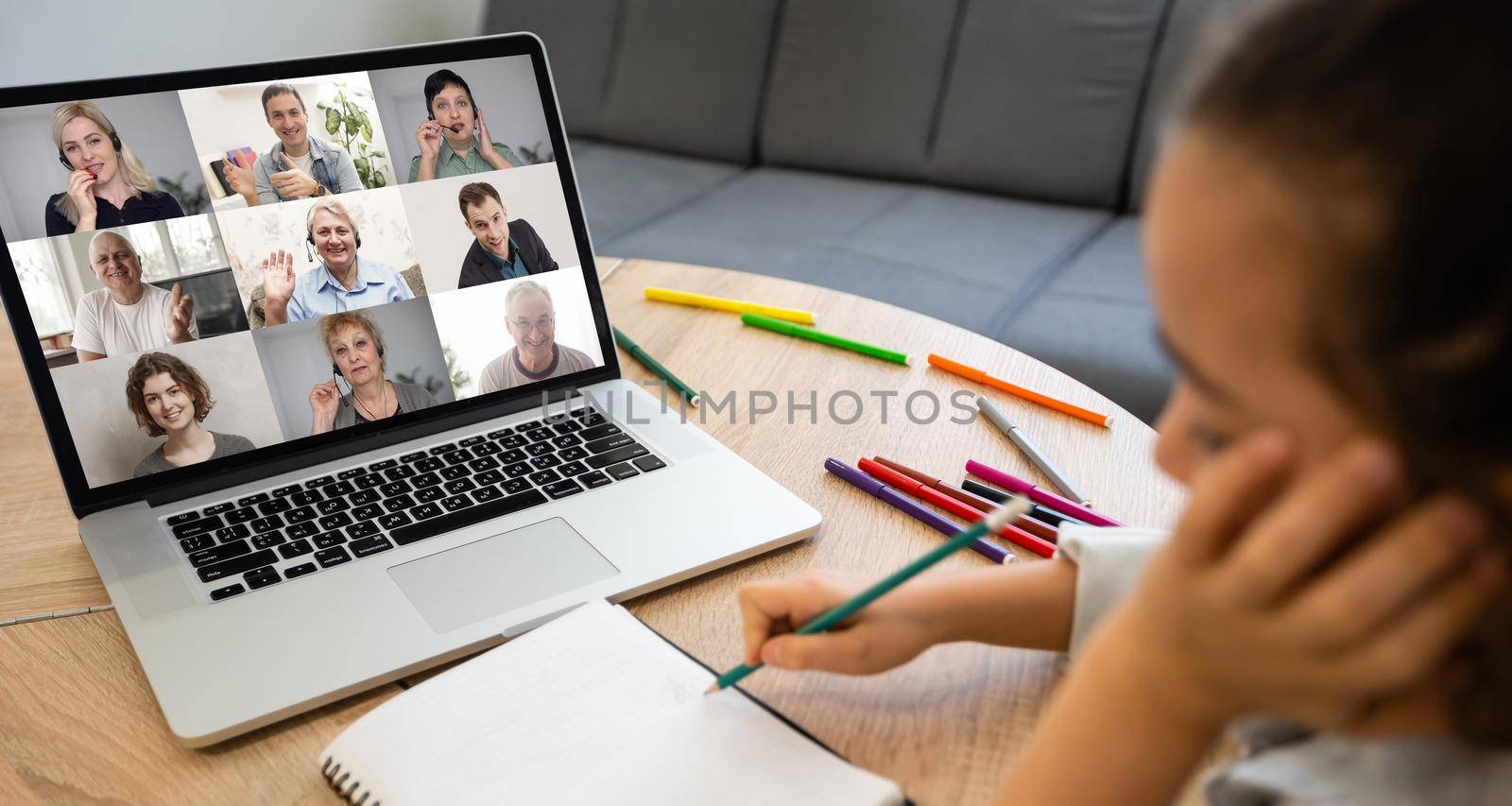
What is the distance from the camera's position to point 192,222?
77cm

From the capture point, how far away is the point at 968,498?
757 mm

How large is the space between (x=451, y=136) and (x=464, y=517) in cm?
31

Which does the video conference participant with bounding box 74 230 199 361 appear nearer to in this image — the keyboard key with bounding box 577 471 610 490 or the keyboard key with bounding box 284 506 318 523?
the keyboard key with bounding box 284 506 318 523

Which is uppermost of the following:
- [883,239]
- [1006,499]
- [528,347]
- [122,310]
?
[122,310]

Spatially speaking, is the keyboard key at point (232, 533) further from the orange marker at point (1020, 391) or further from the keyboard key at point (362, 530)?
the orange marker at point (1020, 391)

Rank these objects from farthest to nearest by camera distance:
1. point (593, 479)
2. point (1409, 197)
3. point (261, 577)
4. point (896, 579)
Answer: point (593, 479) < point (261, 577) < point (896, 579) < point (1409, 197)

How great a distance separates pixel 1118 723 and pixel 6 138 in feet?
2.47

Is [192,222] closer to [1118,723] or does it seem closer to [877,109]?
[1118,723]

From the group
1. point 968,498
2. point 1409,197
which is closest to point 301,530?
point 968,498

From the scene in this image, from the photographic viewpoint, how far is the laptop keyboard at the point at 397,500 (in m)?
0.69

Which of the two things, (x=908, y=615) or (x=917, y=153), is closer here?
(x=908, y=615)

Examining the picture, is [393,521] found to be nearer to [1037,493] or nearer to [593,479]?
[593,479]

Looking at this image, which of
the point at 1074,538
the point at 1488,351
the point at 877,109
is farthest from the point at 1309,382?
the point at 877,109

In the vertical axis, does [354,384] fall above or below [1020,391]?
above
